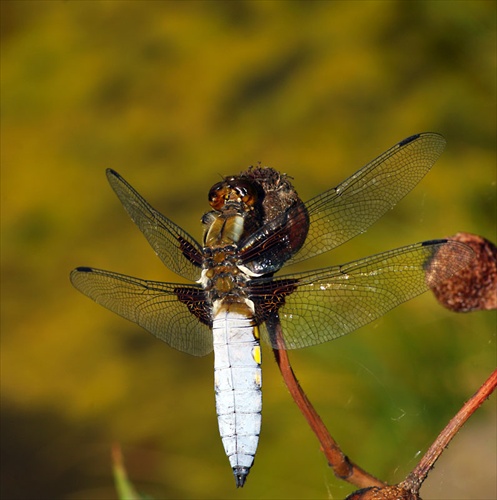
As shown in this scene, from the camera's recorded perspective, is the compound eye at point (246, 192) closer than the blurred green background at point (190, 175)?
Yes

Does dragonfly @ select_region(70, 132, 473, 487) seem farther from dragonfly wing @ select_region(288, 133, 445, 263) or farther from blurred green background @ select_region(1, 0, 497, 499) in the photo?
blurred green background @ select_region(1, 0, 497, 499)

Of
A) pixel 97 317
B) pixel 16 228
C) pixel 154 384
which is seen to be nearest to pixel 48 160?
pixel 16 228

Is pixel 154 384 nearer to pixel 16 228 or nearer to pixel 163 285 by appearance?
pixel 16 228

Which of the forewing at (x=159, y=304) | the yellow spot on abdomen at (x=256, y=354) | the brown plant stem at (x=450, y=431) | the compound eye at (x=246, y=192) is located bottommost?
the brown plant stem at (x=450, y=431)

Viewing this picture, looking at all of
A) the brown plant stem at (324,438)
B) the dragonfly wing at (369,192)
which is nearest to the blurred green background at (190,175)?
the dragonfly wing at (369,192)

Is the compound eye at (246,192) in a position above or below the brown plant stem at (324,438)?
above

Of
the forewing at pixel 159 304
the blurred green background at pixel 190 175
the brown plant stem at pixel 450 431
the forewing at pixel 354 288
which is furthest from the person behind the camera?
the blurred green background at pixel 190 175

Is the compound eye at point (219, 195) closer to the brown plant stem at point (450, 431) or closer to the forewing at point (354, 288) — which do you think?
the forewing at point (354, 288)
